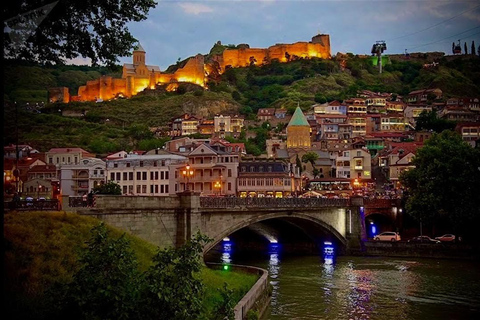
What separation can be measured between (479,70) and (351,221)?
408ft

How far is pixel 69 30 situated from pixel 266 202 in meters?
26.2

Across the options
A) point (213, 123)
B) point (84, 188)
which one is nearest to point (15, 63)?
point (84, 188)

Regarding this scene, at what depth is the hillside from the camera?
110 m

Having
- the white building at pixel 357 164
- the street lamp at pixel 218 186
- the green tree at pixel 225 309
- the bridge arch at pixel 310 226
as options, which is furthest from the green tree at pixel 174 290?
the white building at pixel 357 164

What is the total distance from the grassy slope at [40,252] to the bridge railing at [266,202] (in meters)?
10.5

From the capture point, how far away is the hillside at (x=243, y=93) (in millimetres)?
110188

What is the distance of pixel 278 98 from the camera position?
14412 centimetres

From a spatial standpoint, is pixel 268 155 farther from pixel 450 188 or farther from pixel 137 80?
pixel 137 80

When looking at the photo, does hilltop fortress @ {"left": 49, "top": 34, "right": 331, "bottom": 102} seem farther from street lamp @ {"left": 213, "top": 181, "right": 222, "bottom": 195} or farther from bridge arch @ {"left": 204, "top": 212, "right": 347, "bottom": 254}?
bridge arch @ {"left": 204, "top": 212, "right": 347, "bottom": 254}

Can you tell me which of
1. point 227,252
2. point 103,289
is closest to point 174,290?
point 103,289

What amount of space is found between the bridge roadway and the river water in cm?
325

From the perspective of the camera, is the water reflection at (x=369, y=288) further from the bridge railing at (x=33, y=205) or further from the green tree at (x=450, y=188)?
the bridge railing at (x=33, y=205)

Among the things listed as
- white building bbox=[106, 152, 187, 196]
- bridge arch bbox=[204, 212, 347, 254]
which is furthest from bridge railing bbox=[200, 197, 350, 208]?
white building bbox=[106, 152, 187, 196]

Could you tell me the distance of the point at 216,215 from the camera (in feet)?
107
